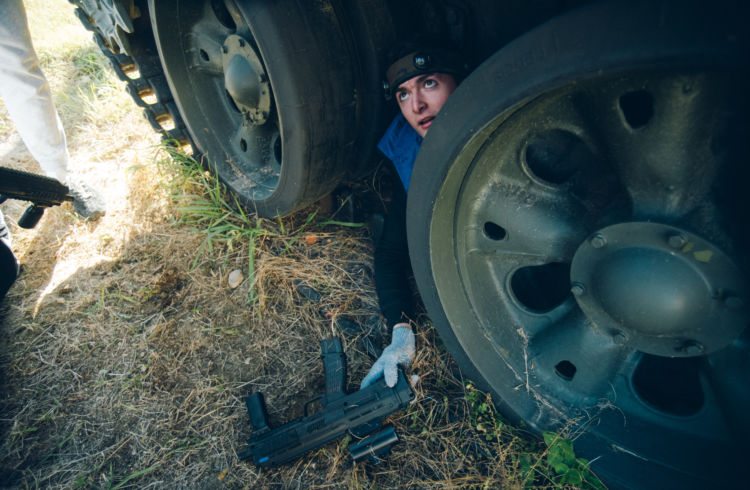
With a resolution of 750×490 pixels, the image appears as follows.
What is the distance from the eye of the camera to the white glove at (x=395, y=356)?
1649mm

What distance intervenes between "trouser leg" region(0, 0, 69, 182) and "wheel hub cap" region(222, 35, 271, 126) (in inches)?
50.2

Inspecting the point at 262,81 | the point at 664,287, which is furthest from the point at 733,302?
the point at 262,81

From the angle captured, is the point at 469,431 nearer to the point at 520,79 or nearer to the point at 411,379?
the point at 411,379

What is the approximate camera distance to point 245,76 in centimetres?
180

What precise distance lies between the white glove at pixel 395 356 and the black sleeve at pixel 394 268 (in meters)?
0.08

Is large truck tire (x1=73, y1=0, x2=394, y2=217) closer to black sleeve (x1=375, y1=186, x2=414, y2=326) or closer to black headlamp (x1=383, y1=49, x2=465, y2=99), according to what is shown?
black headlamp (x1=383, y1=49, x2=465, y2=99)

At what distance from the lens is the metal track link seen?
207 centimetres

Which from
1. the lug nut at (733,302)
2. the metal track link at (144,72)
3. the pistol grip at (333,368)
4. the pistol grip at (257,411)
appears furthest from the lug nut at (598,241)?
the metal track link at (144,72)

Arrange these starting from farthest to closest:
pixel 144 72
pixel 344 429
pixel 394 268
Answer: pixel 144 72 < pixel 394 268 < pixel 344 429

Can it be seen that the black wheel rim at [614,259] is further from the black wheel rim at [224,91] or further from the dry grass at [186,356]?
the black wheel rim at [224,91]

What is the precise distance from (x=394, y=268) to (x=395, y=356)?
436 millimetres

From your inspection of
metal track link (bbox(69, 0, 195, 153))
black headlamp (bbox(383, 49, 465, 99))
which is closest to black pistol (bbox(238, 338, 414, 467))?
black headlamp (bbox(383, 49, 465, 99))

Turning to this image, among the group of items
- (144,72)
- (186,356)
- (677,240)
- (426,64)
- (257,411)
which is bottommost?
(186,356)

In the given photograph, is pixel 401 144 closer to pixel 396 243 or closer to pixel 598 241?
pixel 396 243
